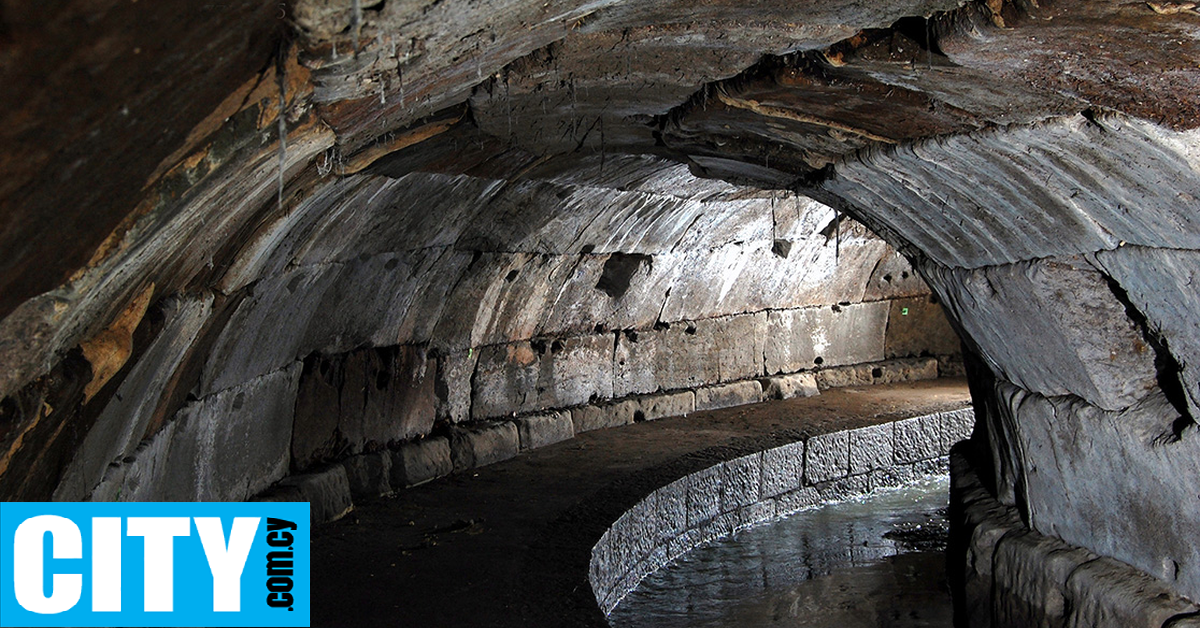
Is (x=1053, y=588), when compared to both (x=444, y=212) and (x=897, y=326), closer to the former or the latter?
(x=444, y=212)

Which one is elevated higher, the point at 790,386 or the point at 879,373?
the point at 879,373

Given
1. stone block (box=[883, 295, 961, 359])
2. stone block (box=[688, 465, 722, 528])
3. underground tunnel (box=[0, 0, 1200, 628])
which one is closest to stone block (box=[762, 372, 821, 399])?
underground tunnel (box=[0, 0, 1200, 628])

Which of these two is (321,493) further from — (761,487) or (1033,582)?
(1033,582)

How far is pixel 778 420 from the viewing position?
9.67m

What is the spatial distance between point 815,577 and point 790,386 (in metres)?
3.70

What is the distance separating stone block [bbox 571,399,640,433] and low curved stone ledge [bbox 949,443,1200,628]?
356 cm

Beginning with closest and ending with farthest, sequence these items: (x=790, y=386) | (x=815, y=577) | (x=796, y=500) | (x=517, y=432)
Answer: (x=815, y=577) < (x=517, y=432) < (x=796, y=500) < (x=790, y=386)

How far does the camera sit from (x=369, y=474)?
21.8 feet

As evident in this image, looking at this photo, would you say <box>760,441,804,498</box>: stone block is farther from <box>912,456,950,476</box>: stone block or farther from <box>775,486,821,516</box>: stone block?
<box>912,456,950,476</box>: stone block

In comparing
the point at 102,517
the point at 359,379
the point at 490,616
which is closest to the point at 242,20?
the point at 102,517

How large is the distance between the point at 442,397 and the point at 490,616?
337 centimetres

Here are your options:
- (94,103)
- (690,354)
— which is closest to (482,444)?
(690,354)

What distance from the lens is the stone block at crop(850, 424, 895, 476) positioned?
9344 mm

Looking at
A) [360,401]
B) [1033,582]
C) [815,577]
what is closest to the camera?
[1033,582]
